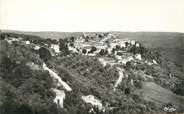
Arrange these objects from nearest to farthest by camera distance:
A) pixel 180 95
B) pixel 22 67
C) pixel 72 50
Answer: pixel 22 67 → pixel 72 50 → pixel 180 95

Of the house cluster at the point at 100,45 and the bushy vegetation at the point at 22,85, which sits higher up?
the house cluster at the point at 100,45

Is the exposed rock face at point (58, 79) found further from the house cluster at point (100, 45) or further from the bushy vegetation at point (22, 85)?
the house cluster at point (100, 45)

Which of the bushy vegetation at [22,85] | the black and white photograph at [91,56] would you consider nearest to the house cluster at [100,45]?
the black and white photograph at [91,56]

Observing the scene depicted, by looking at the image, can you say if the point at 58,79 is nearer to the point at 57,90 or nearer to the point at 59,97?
the point at 57,90

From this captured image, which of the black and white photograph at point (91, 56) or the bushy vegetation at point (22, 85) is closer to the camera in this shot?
the bushy vegetation at point (22, 85)

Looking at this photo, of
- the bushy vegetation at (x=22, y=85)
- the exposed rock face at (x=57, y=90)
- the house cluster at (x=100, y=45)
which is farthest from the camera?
the house cluster at (x=100, y=45)
